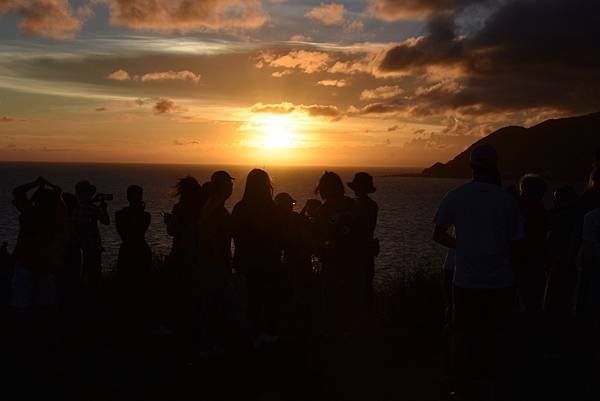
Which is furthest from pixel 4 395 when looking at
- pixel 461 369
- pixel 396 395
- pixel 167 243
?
pixel 167 243

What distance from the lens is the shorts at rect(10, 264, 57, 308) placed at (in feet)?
20.2

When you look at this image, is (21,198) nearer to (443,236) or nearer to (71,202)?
(71,202)

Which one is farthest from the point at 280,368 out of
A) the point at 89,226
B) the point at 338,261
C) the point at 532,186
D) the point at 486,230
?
the point at 89,226

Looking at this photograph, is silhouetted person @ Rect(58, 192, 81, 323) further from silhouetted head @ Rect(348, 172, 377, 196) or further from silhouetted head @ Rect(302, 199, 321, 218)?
silhouetted head @ Rect(348, 172, 377, 196)

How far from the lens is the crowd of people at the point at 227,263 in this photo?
6.08 metres

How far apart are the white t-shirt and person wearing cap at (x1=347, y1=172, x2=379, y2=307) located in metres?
2.14

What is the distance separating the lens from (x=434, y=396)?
5211 millimetres

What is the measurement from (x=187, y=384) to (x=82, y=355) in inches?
64.5

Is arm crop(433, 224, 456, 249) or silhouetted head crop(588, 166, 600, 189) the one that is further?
silhouetted head crop(588, 166, 600, 189)

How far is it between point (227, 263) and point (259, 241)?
50 centimetres

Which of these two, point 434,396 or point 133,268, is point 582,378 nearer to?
point 434,396

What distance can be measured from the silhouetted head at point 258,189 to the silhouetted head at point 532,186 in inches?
120

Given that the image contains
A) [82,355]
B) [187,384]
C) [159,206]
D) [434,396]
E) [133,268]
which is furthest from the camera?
[159,206]

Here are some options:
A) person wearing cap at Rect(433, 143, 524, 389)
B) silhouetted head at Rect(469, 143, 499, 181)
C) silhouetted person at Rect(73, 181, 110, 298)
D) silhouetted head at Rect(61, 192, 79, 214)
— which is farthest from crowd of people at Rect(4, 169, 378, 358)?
silhouetted head at Rect(469, 143, 499, 181)
